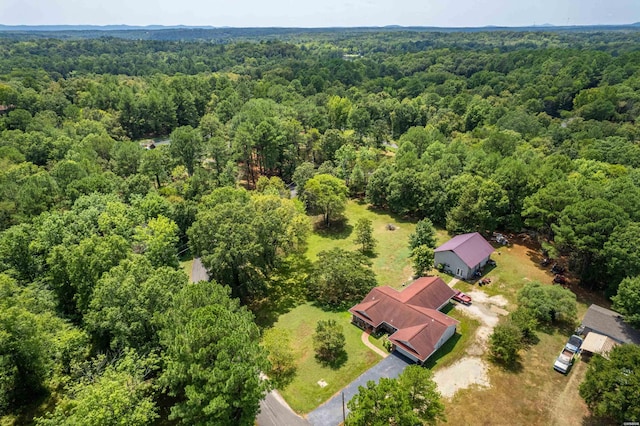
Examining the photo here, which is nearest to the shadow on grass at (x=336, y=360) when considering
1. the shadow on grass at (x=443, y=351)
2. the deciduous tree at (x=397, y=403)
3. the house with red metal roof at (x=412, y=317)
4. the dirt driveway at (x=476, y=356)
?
the house with red metal roof at (x=412, y=317)

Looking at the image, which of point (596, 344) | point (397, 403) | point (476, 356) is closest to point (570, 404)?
point (596, 344)

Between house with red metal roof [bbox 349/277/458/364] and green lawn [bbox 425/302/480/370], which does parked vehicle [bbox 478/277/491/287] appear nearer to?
house with red metal roof [bbox 349/277/458/364]

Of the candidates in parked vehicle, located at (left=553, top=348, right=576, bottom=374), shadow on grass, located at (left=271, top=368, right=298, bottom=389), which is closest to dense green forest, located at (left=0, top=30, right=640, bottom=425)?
shadow on grass, located at (left=271, top=368, right=298, bottom=389)

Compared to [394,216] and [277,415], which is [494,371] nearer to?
[277,415]

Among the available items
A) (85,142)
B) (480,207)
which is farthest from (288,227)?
(85,142)

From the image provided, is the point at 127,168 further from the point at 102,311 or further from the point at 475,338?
the point at 475,338

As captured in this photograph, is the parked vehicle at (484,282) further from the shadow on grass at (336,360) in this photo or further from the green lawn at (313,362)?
the shadow on grass at (336,360)
